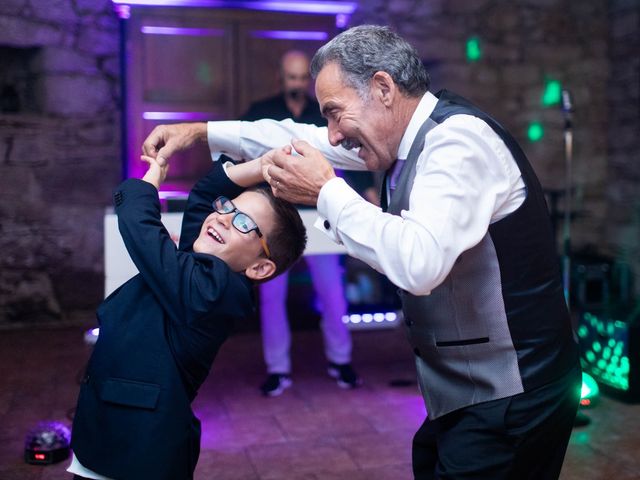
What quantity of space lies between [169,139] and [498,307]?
0.84 metres

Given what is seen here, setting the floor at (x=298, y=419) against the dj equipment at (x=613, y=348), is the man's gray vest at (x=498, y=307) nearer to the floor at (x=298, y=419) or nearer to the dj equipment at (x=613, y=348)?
the floor at (x=298, y=419)

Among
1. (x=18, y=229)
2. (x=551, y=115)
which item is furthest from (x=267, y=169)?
(x=551, y=115)

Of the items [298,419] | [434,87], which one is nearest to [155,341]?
[298,419]

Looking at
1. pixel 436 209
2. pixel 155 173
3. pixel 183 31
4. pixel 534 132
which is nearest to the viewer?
pixel 436 209

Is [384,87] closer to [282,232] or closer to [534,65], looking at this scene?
[282,232]

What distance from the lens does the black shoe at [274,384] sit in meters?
3.72

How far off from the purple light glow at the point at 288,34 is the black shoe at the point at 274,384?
7.74 feet

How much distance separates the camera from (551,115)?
235 inches

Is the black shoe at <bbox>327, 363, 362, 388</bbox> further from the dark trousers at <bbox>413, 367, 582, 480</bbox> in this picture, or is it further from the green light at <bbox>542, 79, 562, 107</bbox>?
the green light at <bbox>542, 79, 562, 107</bbox>

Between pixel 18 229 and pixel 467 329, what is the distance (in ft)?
13.9

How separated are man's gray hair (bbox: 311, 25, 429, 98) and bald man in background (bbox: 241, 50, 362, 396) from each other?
2.32m

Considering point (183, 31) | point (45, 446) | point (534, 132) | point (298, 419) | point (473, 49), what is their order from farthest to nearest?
point (534, 132) < point (473, 49) < point (183, 31) < point (298, 419) < point (45, 446)

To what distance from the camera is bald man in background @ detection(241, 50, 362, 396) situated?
3799 millimetres

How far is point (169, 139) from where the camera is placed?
175cm
